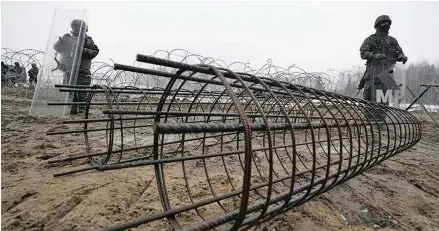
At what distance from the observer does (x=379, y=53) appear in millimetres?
7020

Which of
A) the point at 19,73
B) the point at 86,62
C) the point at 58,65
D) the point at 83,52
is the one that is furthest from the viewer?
the point at 19,73

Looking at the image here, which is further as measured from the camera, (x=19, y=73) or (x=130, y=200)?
(x=19, y=73)

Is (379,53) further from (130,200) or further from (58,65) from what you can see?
(58,65)

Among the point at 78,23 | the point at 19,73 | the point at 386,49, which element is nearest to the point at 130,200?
the point at 78,23

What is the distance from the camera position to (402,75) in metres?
8.57

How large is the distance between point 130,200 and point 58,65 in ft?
16.3

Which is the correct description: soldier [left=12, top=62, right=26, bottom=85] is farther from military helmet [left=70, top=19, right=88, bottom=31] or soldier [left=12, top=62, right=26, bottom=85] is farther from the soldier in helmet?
military helmet [left=70, top=19, right=88, bottom=31]

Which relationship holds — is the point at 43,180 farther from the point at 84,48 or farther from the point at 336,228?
the point at 84,48

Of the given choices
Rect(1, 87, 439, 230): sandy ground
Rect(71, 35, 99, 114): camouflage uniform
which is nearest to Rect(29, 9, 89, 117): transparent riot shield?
Rect(71, 35, 99, 114): camouflage uniform

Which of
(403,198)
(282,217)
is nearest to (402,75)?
(403,198)

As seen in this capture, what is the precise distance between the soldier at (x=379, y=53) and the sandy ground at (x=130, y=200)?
403 cm

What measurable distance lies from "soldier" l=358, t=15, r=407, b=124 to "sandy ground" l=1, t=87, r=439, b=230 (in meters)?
4.03

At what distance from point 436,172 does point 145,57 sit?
4408mm

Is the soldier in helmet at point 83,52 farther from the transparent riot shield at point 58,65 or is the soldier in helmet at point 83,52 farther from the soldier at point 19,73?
the soldier at point 19,73
